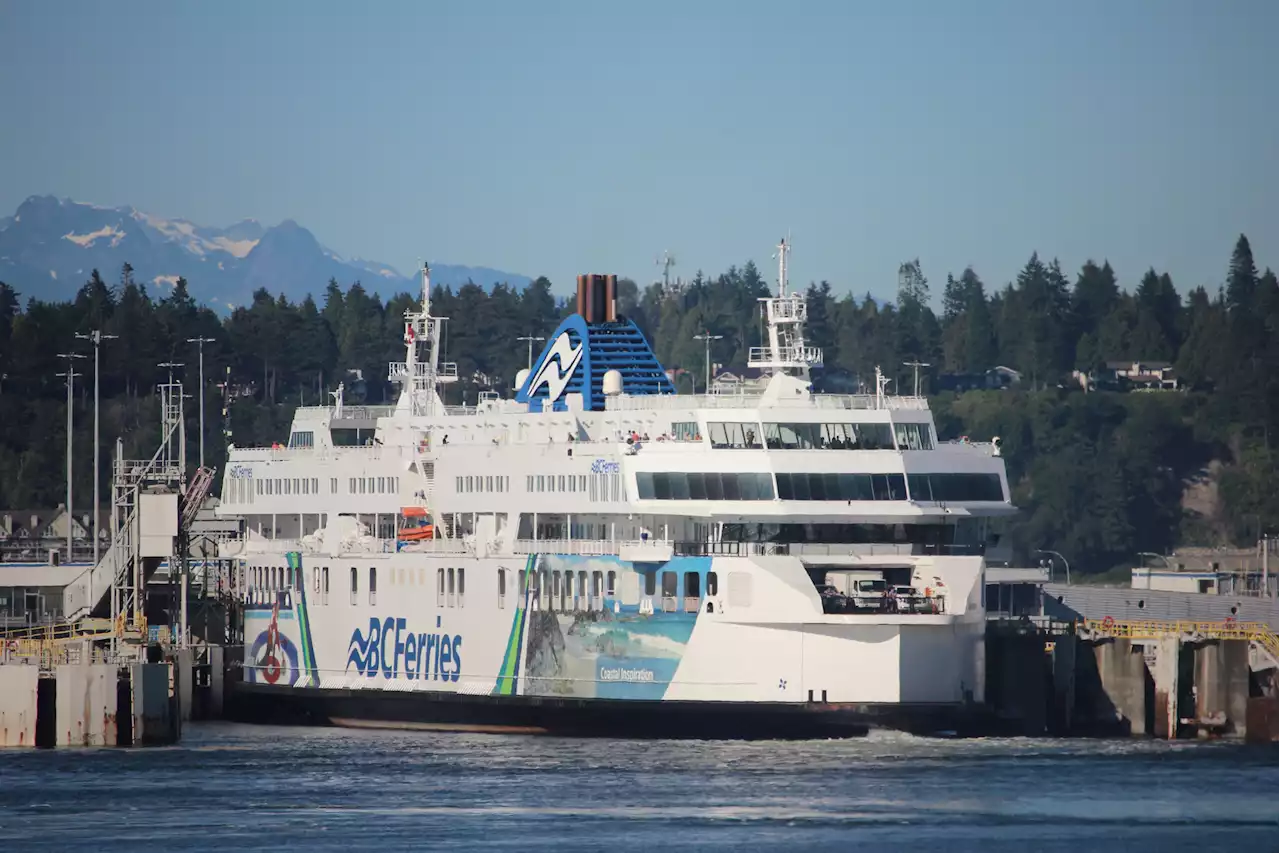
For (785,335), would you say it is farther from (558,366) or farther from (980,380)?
(980,380)

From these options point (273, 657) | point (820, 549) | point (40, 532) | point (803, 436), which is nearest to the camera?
point (820, 549)

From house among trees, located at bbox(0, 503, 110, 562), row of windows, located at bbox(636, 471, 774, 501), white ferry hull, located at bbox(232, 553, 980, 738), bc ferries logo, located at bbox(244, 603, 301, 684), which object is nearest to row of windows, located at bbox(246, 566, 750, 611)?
white ferry hull, located at bbox(232, 553, 980, 738)

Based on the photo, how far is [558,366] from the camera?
72.7 meters

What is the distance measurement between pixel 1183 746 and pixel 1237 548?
80693 millimetres

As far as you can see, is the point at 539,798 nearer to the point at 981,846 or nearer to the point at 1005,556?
the point at 981,846

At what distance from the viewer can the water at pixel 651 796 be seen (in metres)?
50.3

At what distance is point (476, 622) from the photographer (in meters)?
67.6

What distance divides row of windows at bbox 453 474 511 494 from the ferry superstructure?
0.28ft

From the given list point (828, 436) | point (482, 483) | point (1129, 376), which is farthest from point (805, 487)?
point (1129, 376)

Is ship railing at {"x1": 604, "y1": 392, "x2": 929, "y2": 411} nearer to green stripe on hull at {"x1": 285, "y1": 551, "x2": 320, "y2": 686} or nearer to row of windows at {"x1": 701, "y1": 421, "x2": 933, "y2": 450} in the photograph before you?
→ row of windows at {"x1": 701, "y1": 421, "x2": 933, "y2": 450}

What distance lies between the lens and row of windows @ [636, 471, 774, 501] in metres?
62.2

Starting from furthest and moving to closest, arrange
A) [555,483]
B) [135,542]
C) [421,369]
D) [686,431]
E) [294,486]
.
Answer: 1. [421,369]
2. [294,486]
3. [135,542]
4. [555,483]
5. [686,431]

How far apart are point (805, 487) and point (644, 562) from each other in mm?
4085

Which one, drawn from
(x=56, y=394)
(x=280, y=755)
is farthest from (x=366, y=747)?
(x=56, y=394)
